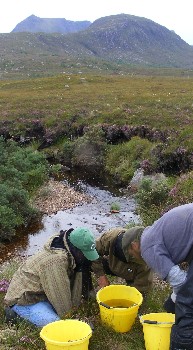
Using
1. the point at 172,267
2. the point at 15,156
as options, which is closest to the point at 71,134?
the point at 15,156

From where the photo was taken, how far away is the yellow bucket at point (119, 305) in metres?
6.72

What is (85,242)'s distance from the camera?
7312 millimetres

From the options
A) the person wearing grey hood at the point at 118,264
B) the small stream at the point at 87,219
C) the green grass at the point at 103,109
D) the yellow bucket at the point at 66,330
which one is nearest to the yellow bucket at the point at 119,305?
the person wearing grey hood at the point at 118,264

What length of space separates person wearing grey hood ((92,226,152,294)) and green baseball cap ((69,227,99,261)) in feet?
1.41

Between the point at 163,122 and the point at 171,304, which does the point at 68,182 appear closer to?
the point at 163,122

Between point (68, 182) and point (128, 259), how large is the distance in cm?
1461

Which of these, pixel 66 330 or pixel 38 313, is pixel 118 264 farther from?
pixel 66 330

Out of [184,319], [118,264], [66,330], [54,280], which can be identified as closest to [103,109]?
[118,264]

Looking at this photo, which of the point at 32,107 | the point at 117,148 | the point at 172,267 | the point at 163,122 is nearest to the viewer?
the point at 172,267

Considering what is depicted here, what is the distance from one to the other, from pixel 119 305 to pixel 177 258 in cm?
205

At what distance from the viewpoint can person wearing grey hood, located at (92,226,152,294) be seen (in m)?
7.74

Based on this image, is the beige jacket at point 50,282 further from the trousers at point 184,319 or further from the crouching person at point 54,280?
the trousers at point 184,319

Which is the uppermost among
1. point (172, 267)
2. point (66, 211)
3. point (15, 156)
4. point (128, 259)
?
point (172, 267)

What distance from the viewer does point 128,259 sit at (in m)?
7.67
